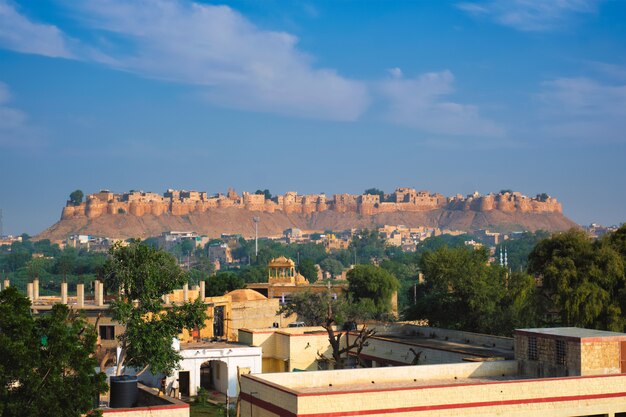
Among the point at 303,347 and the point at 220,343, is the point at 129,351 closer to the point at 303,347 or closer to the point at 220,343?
the point at 303,347

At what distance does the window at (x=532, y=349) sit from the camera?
27.6 metres

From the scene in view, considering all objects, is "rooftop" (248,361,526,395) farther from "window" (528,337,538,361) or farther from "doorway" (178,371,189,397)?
"doorway" (178,371,189,397)

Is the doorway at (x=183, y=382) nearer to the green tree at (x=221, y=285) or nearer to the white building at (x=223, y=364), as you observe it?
the white building at (x=223, y=364)

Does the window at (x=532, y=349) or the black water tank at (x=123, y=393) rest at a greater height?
the window at (x=532, y=349)

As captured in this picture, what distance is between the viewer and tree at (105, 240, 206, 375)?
2686cm

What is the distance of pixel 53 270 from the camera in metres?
160

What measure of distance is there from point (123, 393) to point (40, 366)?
3873mm

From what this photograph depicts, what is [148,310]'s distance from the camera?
28.3 m

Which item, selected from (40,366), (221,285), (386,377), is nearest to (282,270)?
(221,285)

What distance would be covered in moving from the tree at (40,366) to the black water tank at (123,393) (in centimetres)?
255

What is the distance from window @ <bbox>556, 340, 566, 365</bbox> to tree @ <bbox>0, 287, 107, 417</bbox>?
518 inches

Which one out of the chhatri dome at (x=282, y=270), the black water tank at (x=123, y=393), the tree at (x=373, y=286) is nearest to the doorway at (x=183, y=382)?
the black water tank at (x=123, y=393)

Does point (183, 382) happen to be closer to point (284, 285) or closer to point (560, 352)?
point (560, 352)

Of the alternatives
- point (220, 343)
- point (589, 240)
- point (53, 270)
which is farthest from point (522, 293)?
point (53, 270)
